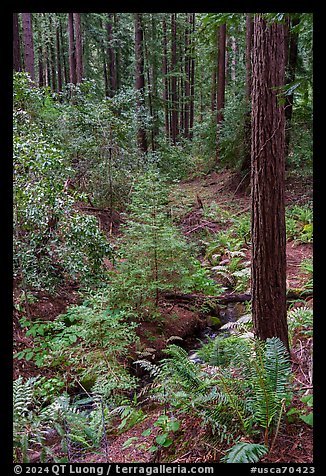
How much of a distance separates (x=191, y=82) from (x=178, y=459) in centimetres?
2319

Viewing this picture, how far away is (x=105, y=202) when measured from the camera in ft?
30.5

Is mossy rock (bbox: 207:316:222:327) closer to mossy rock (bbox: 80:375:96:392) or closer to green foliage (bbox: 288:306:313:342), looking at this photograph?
green foliage (bbox: 288:306:313:342)

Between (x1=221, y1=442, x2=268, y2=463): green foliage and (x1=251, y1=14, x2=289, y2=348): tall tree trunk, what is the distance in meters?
1.41

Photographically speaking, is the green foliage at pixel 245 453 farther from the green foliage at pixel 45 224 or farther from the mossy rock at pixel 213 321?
the mossy rock at pixel 213 321

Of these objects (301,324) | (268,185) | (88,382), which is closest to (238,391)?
(301,324)

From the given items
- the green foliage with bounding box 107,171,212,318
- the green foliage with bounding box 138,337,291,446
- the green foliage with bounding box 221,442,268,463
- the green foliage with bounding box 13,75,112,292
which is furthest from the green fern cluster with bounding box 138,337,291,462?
the green foliage with bounding box 13,75,112,292

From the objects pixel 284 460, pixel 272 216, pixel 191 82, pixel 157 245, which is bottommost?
pixel 284 460

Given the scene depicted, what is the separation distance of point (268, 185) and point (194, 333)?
3.32 metres

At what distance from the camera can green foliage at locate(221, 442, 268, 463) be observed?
2301mm

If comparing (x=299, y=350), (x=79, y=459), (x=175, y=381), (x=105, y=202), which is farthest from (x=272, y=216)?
(x=105, y=202)

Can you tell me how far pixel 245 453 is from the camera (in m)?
2.36

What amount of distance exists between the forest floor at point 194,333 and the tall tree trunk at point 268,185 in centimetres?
61

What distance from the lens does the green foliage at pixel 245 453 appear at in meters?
2.30
